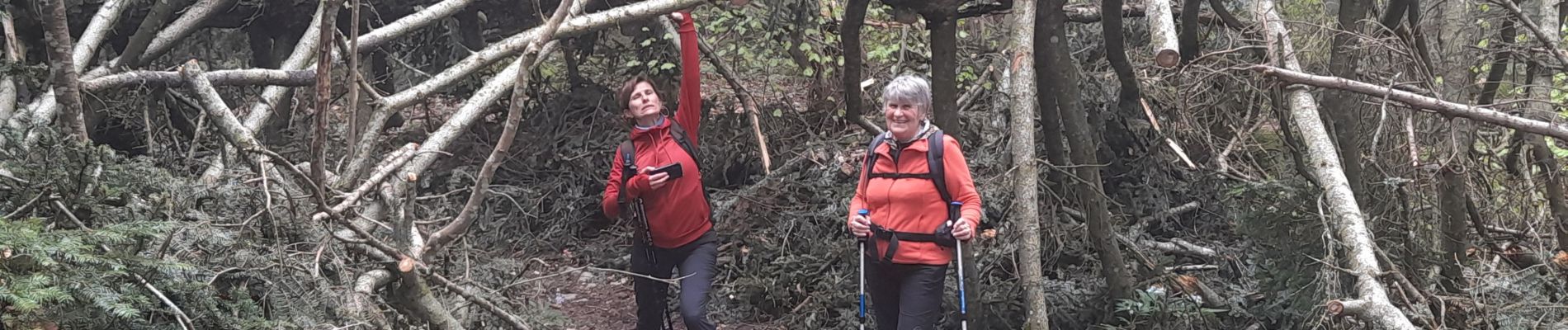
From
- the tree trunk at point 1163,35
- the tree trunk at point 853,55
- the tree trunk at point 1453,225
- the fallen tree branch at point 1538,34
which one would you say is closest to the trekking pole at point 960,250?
the tree trunk at point 1163,35

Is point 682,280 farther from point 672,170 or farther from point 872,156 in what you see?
point 872,156

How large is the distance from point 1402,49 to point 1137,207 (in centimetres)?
226

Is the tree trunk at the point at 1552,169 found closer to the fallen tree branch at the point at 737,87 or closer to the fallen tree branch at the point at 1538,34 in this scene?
the fallen tree branch at the point at 1538,34

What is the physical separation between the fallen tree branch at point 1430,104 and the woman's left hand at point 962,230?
1.38 meters

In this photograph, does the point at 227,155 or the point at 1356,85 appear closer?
the point at 1356,85

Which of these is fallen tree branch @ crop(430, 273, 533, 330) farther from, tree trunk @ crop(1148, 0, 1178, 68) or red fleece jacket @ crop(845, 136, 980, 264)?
tree trunk @ crop(1148, 0, 1178, 68)

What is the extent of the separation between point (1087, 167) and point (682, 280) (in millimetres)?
2004

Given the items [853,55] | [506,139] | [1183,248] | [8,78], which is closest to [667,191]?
[506,139]

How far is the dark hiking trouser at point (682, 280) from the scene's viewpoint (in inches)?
170

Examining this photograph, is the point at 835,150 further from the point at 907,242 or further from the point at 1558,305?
the point at 1558,305

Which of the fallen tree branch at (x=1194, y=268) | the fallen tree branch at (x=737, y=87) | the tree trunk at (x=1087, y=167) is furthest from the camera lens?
the fallen tree branch at (x=737, y=87)

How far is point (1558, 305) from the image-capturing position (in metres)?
3.67

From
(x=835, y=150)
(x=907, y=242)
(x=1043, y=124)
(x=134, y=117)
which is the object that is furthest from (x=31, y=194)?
(x=835, y=150)

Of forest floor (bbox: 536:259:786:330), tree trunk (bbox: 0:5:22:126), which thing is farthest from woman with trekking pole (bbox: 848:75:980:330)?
tree trunk (bbox: 0:5:22:126)
